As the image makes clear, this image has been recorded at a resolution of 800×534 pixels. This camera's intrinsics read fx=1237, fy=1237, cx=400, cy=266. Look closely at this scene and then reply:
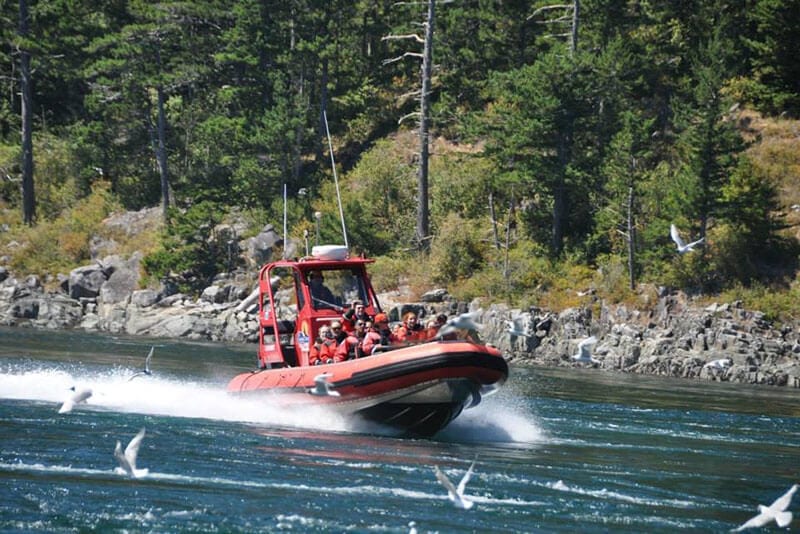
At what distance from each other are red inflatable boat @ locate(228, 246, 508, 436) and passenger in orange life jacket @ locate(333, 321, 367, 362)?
0.93ft

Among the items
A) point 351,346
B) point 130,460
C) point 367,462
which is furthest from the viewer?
point 351,346

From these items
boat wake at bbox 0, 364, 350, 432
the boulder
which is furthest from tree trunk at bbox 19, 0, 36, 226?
boat wake at bbox 0, 364, 350, 432

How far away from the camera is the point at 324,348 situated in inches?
728

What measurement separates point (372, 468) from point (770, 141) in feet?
102

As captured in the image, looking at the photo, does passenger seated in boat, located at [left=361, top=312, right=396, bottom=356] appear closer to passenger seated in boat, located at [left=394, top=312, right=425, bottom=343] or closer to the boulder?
passenger seated in boat, located at [left=394, top=312, right=425, bottom=343]

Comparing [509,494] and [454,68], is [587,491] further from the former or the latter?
[454,68]

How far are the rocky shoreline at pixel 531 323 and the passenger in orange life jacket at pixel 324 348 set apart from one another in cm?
919

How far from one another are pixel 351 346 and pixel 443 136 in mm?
32981

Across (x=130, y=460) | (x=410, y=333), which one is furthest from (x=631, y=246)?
(x=130, y=460)

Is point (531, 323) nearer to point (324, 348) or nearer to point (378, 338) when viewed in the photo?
point (324, 348)

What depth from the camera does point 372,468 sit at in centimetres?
1473

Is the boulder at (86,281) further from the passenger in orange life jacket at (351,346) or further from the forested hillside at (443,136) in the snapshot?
the passenger in orange life jacket at (351,346)

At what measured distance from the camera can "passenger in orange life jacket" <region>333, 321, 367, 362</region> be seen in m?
17.8

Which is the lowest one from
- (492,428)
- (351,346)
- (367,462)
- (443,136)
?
(492,428)
